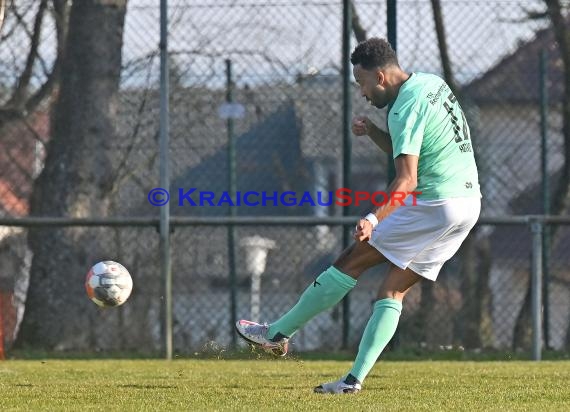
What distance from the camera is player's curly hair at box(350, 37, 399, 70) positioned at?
20.4 feet

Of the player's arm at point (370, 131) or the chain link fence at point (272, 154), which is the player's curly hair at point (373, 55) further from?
the chain link fence at point (272, 154)

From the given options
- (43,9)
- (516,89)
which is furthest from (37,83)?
(516,89)

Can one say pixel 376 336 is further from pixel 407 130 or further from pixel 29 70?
pixel 29 70

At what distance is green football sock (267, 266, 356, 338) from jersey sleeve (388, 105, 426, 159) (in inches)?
29.6

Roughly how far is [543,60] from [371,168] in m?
1.62

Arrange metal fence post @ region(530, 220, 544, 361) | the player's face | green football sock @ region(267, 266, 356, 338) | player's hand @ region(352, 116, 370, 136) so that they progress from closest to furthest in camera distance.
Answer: the player's face, green football sock @ region(267, 266, 356, 338), player's hand @ region(352, 116, 370, 136), metal fence post @ region(530, 220, 544, 361)

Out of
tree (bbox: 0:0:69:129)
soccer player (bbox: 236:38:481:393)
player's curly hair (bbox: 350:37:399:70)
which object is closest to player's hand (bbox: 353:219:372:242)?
soccer player (bbox: 236:38:481:393)

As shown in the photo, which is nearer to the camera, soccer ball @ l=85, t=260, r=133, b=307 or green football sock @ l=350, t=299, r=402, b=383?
green football sock @ l=350, t=299, r=402, b=383

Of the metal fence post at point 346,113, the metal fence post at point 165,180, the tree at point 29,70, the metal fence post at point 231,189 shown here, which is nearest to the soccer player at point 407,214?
the metal fence post at point 165,180

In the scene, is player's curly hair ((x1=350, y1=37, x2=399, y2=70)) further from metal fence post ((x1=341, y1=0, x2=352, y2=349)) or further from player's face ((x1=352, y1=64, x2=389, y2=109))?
metal fence post ((x1=341, y1=0, x2=352, y2=349))

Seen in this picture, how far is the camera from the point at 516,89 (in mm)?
10414

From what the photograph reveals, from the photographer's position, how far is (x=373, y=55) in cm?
623

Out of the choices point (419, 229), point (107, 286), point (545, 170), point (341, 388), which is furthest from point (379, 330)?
point (545, 170)

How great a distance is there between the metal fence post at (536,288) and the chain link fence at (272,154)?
0.93 meters
